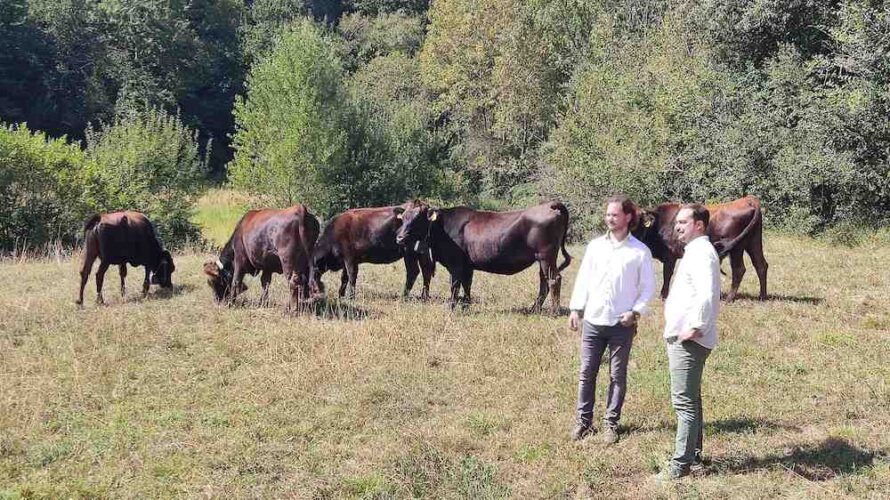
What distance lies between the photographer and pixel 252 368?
864 cm

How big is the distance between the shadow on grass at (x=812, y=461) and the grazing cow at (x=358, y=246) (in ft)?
25.0

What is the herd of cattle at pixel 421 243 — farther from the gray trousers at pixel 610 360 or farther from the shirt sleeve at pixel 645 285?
the shirt sleeve at pixel 645 285

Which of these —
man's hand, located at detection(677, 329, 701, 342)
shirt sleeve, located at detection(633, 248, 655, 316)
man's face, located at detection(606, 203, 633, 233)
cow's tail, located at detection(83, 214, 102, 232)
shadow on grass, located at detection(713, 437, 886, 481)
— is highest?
man's face, located at detection(606, 203, 633, 233)

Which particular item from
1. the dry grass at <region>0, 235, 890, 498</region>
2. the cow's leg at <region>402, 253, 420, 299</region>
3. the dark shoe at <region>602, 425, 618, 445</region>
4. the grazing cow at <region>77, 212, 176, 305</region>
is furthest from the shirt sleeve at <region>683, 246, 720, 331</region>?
the grazing cow at <region>77, 212, 176, 305</region>

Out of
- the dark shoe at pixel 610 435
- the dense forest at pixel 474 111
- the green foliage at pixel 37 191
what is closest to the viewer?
the dark shoe at pixel 610 435

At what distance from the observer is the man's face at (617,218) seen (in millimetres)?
6152

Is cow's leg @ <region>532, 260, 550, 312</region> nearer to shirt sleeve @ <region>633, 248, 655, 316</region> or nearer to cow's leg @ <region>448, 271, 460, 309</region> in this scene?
cow's leg @ <region>448, 271, 460, 309</region>

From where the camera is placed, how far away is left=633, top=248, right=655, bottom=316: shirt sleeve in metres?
6.27

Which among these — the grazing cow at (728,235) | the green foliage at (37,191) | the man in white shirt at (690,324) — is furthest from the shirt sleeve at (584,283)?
the green foliage at (37,191)

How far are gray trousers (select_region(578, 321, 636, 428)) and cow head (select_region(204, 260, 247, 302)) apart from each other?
7320mm

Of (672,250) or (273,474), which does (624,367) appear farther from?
(672,250)

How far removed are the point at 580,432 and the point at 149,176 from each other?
2352cm

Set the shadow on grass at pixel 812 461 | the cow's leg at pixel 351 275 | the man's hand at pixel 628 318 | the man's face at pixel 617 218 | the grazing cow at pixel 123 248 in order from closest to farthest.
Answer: the shadow on grass at pixel 812 461
the man's face at pixel 617 218
the man's hand at pixel 628 318
the grazing cow at pixel 123 248
the cow's leg at pixel 351 275

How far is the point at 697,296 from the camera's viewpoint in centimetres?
554
